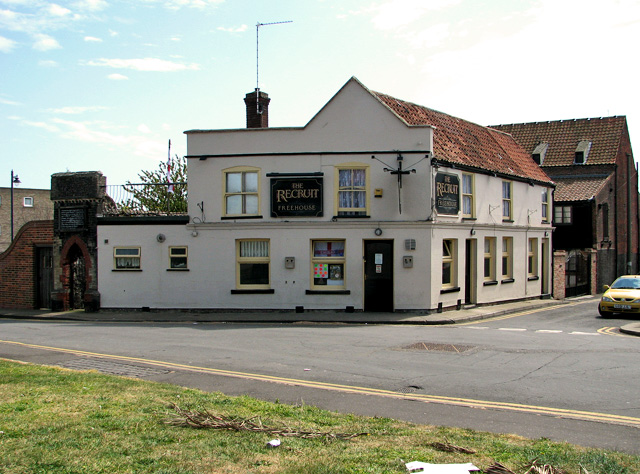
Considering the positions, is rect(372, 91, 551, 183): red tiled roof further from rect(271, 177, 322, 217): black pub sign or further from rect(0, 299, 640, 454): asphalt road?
rect(0, 299, 640, 454): asphalt road

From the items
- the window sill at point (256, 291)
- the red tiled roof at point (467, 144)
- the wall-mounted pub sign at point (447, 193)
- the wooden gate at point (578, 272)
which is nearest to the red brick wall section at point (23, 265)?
the window sill at point (256, 291)

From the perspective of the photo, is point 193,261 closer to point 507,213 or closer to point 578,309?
point 507,213

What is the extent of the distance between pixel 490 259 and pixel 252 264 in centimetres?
995

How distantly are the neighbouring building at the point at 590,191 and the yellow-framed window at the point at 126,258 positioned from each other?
22.4 meters

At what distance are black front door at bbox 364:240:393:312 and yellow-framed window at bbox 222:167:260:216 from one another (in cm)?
437

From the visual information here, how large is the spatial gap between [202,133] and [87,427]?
16910 millimetres

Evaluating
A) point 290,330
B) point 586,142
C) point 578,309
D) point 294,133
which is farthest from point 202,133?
point 586,142

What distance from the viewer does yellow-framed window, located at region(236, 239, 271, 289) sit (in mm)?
22172

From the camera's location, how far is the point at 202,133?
878 inches

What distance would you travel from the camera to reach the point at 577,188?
38.4 meters

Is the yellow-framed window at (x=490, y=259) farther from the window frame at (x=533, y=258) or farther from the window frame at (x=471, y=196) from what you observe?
the window frame at (x=533, y=258)

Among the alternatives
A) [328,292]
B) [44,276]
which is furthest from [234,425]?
[44,276]

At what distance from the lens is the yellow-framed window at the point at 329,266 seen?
21688mm

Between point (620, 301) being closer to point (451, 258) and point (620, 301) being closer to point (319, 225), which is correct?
point (451, 258)
